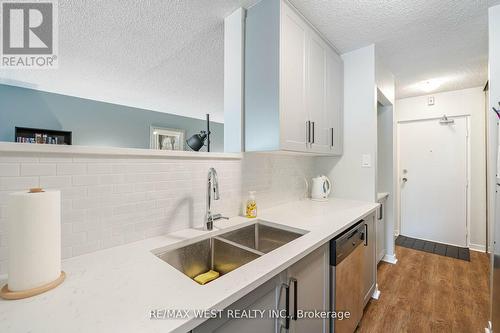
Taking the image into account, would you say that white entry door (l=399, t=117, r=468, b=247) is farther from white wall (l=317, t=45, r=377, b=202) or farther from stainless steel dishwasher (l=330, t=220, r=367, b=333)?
stainless steel dishwasher (l=330, t=220, r=367, b=333)

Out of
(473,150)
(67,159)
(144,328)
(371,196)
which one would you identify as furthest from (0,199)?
(473,150)

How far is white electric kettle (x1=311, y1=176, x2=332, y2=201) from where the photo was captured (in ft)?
6.96

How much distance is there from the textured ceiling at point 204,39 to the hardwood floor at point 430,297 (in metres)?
2.30

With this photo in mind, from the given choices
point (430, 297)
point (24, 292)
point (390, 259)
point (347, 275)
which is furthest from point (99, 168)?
point (390, 259)

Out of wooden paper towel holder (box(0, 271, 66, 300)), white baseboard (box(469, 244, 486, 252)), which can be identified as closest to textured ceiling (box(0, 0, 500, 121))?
wooden paper towel holder (box(0, 271, 66, 300))

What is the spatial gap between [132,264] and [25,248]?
308 mm

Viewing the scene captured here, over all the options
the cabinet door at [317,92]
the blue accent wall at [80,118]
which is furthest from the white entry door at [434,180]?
the blue accent wall at [80,118]

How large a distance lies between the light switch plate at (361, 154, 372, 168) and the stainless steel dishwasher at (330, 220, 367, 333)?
2.11ft

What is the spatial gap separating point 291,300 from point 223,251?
0.42 m

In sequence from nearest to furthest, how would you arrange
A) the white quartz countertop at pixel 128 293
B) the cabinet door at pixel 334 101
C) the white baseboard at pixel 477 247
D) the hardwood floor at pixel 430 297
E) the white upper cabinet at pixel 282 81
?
1. the white quartz countertop at pixel 128 293
2. the white upper cabinet at pixel 282 81
3. the hardwood floor at pixel 430 297
4. the cabinet door at pixel 334 101
5. the white baseboard at pixel 477 247

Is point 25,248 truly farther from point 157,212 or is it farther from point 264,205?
point 264,205

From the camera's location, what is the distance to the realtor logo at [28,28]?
150cm

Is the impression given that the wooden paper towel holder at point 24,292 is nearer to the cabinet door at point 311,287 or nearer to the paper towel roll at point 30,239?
the paper towel roll at point 30,239

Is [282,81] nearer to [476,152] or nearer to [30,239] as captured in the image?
[30,239]
